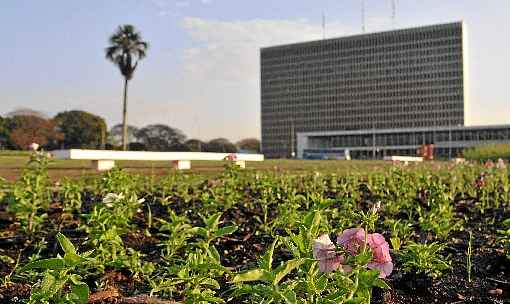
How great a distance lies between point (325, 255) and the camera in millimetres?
1520

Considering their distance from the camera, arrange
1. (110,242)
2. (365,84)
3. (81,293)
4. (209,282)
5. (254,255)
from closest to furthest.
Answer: (81,293) → (209,282) → (110,242) → (254,255) → (365,84)

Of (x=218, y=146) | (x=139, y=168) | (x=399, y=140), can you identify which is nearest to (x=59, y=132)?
(x=218, y=146)

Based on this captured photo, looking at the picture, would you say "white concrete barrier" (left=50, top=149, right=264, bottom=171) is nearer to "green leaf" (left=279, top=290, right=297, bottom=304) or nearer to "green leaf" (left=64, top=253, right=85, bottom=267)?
"green leaf" (left=64, top=253, right=85, bottom=267)

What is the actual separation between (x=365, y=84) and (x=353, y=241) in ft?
406

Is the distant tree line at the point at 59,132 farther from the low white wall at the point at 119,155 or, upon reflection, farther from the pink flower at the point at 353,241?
the pink flower at the point at 353,241

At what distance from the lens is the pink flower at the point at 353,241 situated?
5.14 feet

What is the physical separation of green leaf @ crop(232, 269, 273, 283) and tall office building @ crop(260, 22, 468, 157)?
358ft

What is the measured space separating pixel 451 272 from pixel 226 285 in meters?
1.15

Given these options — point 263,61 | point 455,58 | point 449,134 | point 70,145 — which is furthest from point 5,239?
point 263,61

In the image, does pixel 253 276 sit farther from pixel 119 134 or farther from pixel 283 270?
pixel 119 134

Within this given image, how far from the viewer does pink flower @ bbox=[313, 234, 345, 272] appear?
59.7 inches

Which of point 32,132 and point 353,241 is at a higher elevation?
point 32,132

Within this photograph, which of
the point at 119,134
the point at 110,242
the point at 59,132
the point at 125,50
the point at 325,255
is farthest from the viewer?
the point at 119,134

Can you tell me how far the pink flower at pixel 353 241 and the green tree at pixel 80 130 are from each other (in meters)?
74.8
